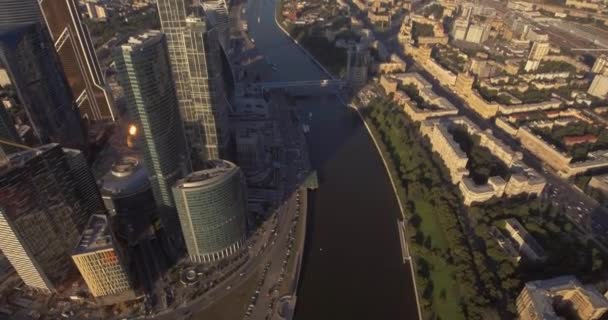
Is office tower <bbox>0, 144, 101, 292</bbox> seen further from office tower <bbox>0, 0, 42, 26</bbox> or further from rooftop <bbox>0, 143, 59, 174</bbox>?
office tower <bbox>0, 0, 42, 26</bbox>

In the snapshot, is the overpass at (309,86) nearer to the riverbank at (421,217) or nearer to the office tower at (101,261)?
the riverbank at (421,217)

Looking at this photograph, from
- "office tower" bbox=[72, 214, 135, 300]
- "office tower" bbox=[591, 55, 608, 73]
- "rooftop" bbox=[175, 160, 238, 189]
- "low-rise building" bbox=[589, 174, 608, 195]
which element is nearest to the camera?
"office tower" bbox=[72, 214, 135, 300]

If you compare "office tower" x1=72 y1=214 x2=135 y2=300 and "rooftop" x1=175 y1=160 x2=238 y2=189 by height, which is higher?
"rooftop" x1=175 y1=160 x2=238 y2=189

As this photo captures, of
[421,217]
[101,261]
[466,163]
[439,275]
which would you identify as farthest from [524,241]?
[101,261]

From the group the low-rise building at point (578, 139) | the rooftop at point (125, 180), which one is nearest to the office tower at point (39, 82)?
the rooftop at point (125, 180)

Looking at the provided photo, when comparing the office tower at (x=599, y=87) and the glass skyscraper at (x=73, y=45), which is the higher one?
the glass skyscraper at (x=73, y=45)

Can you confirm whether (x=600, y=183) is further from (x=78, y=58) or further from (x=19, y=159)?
(x=78, y=58)

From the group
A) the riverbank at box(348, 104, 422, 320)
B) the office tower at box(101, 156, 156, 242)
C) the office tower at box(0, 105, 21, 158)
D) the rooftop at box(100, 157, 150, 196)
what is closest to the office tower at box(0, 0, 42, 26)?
the office tower at box(0, 105, 21, 158)
